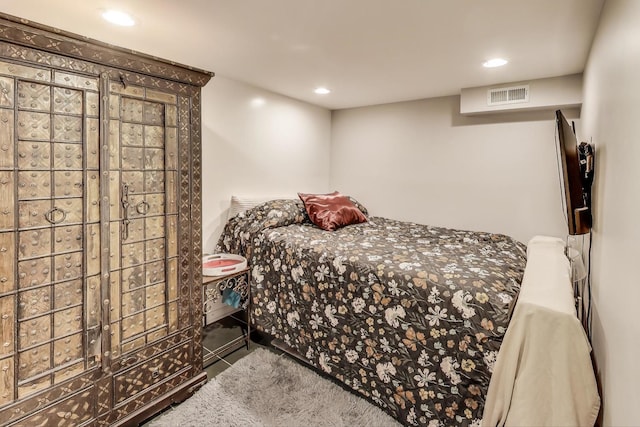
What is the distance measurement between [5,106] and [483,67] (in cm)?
282

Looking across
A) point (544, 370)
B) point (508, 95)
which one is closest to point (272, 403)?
→ point (544, 370)

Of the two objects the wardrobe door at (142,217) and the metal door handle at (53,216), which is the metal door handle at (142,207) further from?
the metal door handle at (53,216)

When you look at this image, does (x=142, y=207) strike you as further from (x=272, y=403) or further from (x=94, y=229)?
(x=272, y=403)

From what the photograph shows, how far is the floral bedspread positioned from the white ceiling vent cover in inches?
46.5

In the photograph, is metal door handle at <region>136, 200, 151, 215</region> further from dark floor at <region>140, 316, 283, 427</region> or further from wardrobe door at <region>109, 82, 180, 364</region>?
dark floor at <region>140, 316, 283, 427</region>

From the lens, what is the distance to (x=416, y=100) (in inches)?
140

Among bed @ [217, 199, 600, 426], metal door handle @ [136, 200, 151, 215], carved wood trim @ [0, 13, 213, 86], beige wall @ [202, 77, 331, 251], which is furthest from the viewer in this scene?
beige wall @ [202, 77, 331, 251]

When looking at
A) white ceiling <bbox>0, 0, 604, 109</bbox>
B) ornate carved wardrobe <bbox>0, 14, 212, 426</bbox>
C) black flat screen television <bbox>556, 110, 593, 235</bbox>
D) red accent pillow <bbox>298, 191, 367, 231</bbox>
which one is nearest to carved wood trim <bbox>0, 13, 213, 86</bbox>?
ornate carved wardrobe <bbox>0, 14, 212, 426</bbox>

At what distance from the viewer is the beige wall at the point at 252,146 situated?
286 centimetres

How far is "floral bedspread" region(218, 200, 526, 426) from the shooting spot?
1592 millimetres

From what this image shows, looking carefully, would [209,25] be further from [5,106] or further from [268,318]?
[268,318]

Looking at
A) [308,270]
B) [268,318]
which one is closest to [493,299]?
[308,270]

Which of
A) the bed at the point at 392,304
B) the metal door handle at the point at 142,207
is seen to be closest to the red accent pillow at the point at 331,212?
the bed at the point at 392,304

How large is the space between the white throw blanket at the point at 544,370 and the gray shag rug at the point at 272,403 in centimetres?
83
